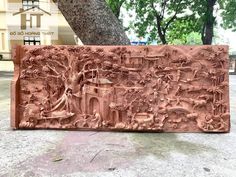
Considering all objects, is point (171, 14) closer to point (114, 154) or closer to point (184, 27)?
point (184, 27)

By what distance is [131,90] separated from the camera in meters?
3.17

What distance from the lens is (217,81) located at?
3141 millimetres

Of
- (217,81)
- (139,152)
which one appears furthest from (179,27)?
(139,152)

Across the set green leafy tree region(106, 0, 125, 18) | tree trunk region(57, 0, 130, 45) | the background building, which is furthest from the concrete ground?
the background building

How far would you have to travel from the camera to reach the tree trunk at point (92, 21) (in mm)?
4043

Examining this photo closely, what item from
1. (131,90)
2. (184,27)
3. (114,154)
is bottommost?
(114,154)

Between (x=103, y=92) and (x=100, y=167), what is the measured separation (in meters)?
1.22

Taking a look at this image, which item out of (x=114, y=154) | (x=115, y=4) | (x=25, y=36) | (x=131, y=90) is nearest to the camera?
(x=114, y=154)

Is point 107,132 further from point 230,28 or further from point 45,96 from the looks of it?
point 230,28

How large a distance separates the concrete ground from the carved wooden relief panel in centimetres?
15

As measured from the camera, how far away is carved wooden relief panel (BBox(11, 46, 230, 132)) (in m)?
3.14
